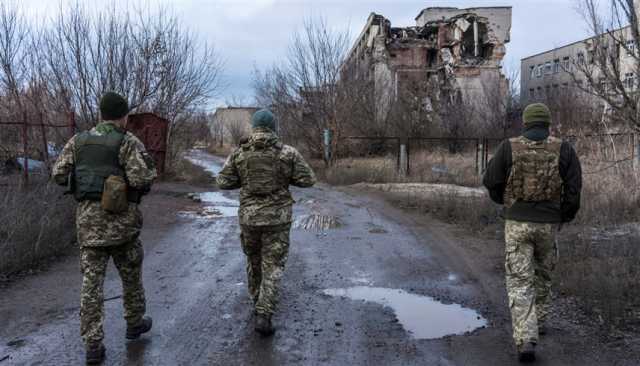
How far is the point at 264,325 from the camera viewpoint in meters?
4.48

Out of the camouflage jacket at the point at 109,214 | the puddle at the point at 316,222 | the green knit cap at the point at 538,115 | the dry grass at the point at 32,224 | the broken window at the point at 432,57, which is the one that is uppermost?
the broken window at the point at 432,57

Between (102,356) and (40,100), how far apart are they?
43.1 feet

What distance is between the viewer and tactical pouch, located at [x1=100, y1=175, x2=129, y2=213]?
13.1ft

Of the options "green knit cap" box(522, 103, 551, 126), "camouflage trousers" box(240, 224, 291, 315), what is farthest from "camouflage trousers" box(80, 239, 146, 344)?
"green knit cap" box(522, 103, 551, 126)

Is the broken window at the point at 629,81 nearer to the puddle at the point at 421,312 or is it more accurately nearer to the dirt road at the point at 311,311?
the dirt road at the point at 311,311

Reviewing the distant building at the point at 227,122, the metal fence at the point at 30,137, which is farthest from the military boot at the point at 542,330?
the distant building at the point at 227,122

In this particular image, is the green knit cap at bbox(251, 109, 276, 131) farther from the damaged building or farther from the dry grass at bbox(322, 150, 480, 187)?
the damaged building

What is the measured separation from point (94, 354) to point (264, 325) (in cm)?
127

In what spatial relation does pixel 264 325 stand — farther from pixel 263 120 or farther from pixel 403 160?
pixel 403 160

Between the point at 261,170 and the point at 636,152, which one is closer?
the point at 261,170

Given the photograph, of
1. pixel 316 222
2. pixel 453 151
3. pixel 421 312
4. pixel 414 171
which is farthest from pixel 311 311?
pixel 453 151

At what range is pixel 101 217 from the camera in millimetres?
4062

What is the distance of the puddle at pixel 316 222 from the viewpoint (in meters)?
10.2

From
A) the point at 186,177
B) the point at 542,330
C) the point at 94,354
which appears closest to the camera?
the point at 94,354
